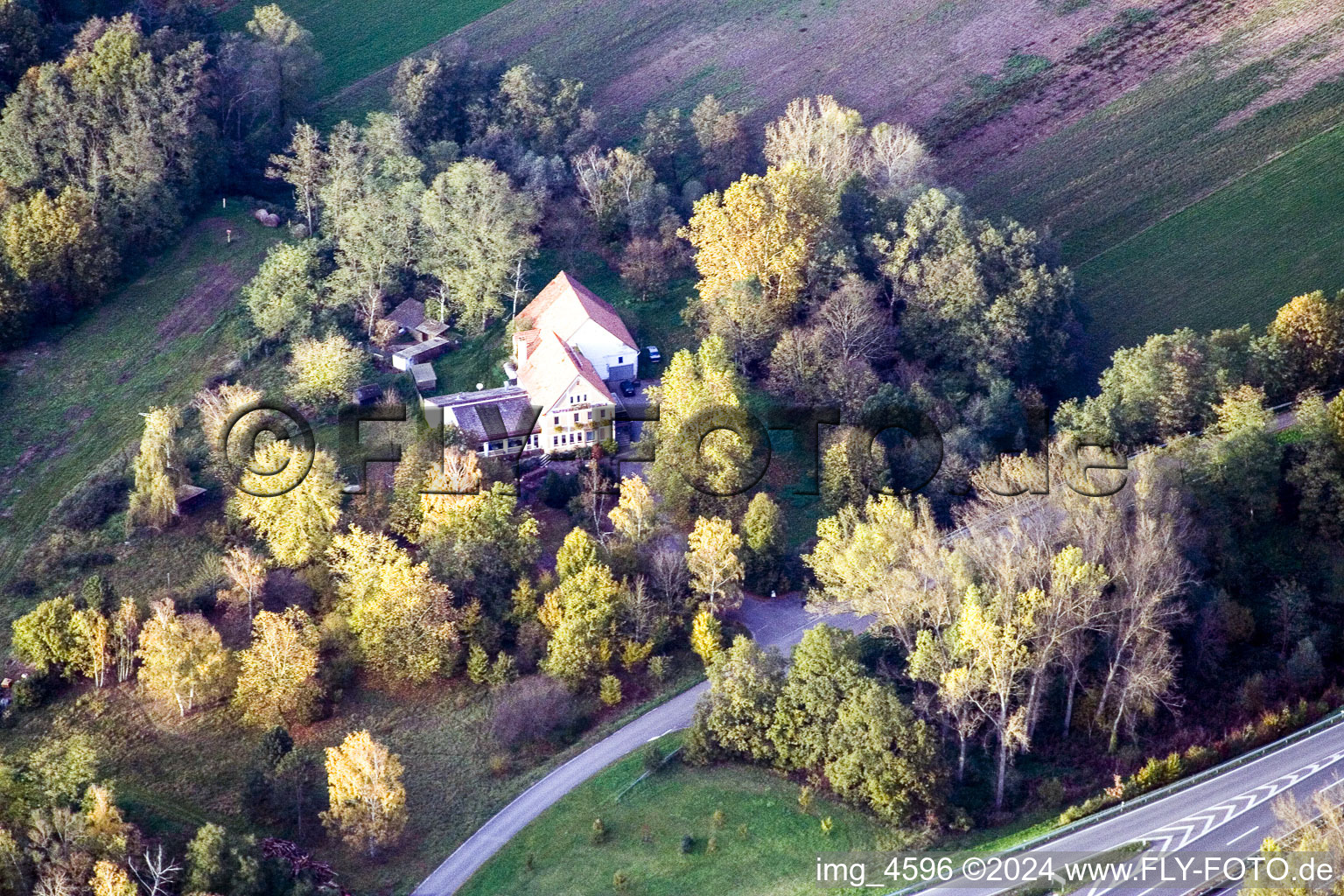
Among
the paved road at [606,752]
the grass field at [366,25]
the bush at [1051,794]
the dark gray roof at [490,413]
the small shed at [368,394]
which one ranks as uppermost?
the grass field at [366,25]

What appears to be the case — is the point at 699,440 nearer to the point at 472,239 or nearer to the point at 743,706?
the point at 743,706

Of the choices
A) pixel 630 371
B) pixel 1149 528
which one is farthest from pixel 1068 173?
pixel 1149 528

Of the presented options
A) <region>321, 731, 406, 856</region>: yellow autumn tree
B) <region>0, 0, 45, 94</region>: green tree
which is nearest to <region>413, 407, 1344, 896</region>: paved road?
<region>321, 731, 406, 856</region>: yellow autumn tree

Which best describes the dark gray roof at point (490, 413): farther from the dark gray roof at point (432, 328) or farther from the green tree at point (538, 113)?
the green tree at point (538, 113)

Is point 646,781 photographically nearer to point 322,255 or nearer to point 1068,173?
point 322,255

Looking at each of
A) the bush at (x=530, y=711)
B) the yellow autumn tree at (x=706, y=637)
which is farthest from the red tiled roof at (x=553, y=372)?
the bush at (x=530, y=711)
